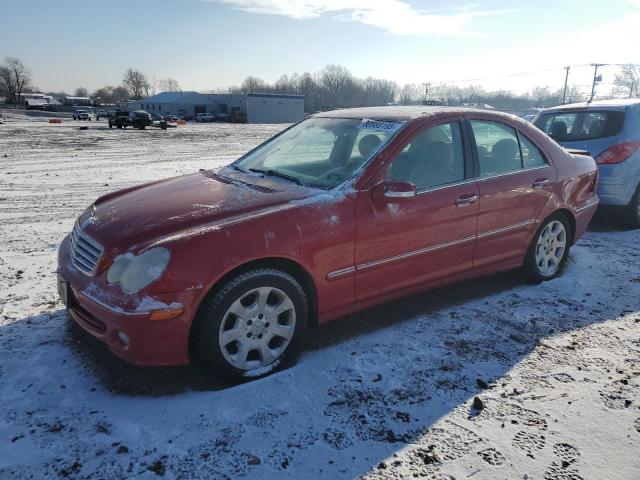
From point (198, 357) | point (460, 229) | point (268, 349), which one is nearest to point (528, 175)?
point (460, 229)

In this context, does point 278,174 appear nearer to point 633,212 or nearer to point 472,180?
point 472,180

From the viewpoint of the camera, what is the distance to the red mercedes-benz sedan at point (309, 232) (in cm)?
276

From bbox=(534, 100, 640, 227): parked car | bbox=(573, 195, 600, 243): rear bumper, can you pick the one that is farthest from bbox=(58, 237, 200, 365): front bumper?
bbox=(534, 100, 640, 227): parked car

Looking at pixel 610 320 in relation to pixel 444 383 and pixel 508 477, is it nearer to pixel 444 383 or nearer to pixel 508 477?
pixel 444 383

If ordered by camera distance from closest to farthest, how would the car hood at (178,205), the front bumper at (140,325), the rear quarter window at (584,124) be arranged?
the front bumper at (140,325)
the car hood at (178,205)
the rear quarter window at (584,124)

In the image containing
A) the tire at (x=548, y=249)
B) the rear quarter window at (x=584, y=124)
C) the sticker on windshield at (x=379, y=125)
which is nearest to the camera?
the sticker on windshield at (x=379, y=125)

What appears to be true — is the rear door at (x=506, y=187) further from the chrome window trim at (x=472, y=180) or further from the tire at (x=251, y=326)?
the tire at (x=251, y=326)

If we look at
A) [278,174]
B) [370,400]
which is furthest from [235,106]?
[370,400]

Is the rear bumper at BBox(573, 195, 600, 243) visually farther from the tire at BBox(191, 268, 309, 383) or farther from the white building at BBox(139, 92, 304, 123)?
the white building at BBox(139, 92, 304, 123)

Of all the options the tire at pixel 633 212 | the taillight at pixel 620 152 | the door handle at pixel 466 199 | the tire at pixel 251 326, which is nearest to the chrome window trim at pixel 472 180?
the door handle at pixel 466 199

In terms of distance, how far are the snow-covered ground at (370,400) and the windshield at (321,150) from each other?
1.22 m

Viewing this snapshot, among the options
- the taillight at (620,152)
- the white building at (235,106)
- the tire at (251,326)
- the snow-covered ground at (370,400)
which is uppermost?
the white building at (235,106)

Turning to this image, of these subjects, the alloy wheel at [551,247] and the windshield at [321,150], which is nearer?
the windshield at [321,150]

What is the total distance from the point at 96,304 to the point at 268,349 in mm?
1057
